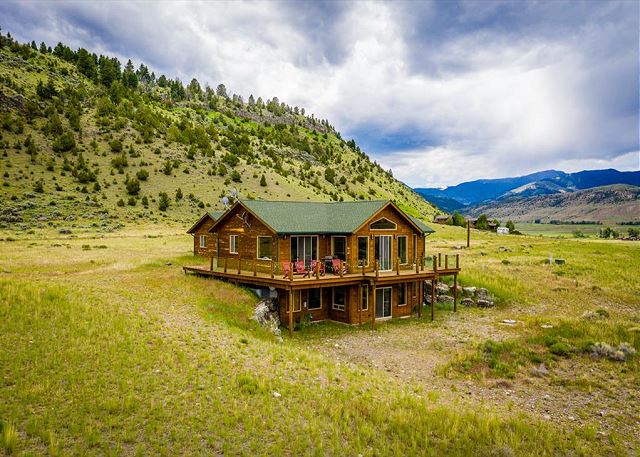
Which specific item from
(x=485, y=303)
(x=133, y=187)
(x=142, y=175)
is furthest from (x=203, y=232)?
(x=142, y=175)

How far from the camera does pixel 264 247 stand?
89.5 feet

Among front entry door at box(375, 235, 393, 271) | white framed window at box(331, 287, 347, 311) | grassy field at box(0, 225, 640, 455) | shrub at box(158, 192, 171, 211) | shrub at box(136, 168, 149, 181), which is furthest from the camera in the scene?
shrub at box(136, 168, 149, 181)

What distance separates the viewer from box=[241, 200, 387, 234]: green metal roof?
26.5 meters

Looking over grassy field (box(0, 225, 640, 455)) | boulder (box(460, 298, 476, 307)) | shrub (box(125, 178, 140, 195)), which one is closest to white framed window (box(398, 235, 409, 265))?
grassy field (box(0, 225, 640, 455))

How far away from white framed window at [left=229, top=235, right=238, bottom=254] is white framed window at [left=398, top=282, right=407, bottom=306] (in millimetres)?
11257

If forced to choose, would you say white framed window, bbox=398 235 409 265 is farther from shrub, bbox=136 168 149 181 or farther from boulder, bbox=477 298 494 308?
shrub, bbox=136 168 149 181

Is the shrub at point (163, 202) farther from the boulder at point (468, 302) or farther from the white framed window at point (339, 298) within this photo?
the boulder at point (468, 302)

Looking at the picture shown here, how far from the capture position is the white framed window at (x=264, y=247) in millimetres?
26828

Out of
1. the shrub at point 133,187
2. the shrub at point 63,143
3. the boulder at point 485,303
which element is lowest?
the boulder at point 485,303

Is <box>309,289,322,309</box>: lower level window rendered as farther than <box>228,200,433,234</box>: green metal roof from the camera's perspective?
Yes

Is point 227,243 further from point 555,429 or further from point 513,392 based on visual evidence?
point 555,429

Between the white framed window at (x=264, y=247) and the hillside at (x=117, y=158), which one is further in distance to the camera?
the hillside at (x=117, y=158)

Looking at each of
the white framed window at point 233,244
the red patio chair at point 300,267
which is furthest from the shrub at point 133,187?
the red patio chair at point 300,267

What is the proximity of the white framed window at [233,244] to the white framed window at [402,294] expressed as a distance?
11.3 m
